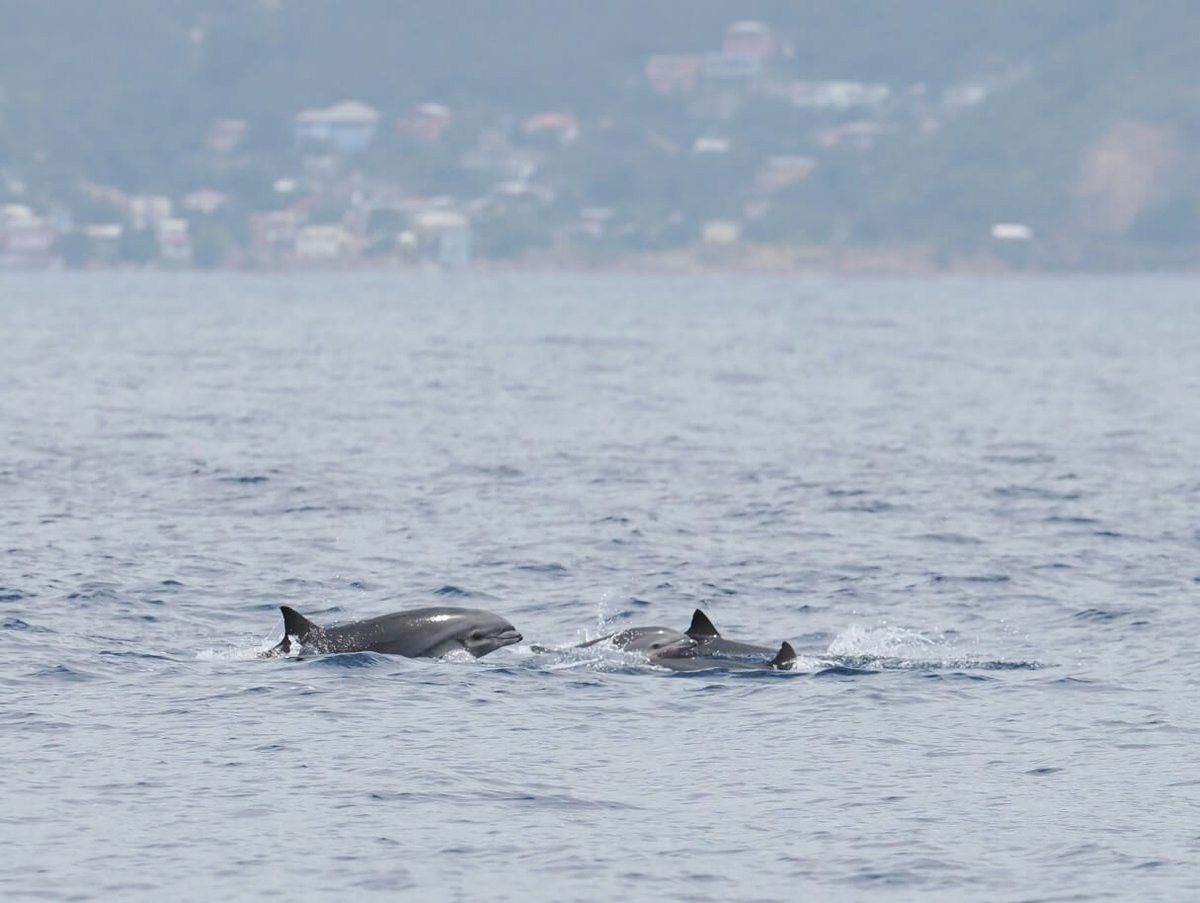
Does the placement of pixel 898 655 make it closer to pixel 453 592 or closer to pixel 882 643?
pixel 882 643

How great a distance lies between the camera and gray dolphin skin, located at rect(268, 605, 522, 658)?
30047 mm

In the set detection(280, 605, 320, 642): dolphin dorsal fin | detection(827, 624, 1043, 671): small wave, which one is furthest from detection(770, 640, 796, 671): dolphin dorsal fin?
detection(280, 605, 320, 642): dolphin dorsal fin

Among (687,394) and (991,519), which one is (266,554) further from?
(687,394)

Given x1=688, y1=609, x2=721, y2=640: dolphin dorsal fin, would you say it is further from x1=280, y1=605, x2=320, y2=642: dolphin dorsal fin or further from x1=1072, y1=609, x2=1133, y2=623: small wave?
x1=1072, y1=609, x2=1133, y2=623: small wave

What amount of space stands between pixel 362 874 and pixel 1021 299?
166260 millimetres

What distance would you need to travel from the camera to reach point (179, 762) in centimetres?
2500

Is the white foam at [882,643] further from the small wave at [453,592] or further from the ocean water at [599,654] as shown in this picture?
the small wave at [453,592]

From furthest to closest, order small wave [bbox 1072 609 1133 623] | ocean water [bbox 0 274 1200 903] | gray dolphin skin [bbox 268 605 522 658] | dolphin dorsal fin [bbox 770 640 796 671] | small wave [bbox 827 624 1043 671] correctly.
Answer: small wave [bbox 1072 609 1133 623] → small wave [bbox 827 624 1043 671] → gray dolphin skin [bbox 268 605 522 658] → dolphin dorsal fin [bbox 770 640 796 671] → ocean water [bbox 0 274 1200 903]

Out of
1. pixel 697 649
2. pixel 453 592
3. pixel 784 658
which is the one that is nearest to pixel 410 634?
pixel 697 649

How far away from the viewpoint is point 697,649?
30.0m

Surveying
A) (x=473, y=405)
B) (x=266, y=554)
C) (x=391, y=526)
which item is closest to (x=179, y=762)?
(x=266, y=554)

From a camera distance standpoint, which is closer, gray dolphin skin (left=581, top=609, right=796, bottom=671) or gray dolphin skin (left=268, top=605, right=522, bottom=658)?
gray dolphin skin (left=581, top=609, right=796, bottom=671)

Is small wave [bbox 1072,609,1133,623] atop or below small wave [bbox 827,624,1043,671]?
atop

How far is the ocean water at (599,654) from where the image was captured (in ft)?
73.2
